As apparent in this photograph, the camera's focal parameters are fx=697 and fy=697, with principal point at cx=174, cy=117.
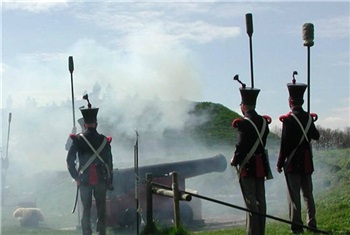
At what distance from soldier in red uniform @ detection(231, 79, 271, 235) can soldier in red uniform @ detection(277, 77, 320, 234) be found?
2.43ft

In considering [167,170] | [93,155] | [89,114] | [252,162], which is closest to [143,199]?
[167,170]

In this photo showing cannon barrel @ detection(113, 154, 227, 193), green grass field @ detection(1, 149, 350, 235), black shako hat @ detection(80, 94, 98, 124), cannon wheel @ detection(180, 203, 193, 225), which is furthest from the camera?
cannon barrel @ detection(113, 154, 227, 193)

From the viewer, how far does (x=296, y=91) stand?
10.1 m

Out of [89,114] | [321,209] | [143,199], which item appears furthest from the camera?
[143,199]

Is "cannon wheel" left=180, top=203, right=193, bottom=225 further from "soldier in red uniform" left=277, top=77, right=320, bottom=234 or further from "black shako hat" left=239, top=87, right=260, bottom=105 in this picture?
"black shako hat" left=239, top=87, right=260, bottom=105

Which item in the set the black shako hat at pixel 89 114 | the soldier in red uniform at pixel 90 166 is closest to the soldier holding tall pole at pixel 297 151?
the soldier in red uniform at pixel 90 166

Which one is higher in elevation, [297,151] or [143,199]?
[297,151]

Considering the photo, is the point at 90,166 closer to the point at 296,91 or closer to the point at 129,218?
the point at 296,91

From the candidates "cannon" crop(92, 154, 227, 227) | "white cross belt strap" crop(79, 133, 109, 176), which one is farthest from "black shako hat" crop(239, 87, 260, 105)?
"cannon" crop(92, 154, 227, 227)

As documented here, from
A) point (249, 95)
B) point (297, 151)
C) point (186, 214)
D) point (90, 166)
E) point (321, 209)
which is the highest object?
point (249, 95)

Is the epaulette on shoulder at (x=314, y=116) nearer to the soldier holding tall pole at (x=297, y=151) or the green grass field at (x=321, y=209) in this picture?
the soldier holding tall pole at (x=297, y=151)

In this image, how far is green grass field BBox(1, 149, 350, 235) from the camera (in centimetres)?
1129

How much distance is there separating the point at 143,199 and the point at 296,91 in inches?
235

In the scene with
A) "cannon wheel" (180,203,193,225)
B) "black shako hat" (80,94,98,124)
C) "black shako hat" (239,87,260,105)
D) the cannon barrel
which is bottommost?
"cannon wheel" (180,203,193,225)
